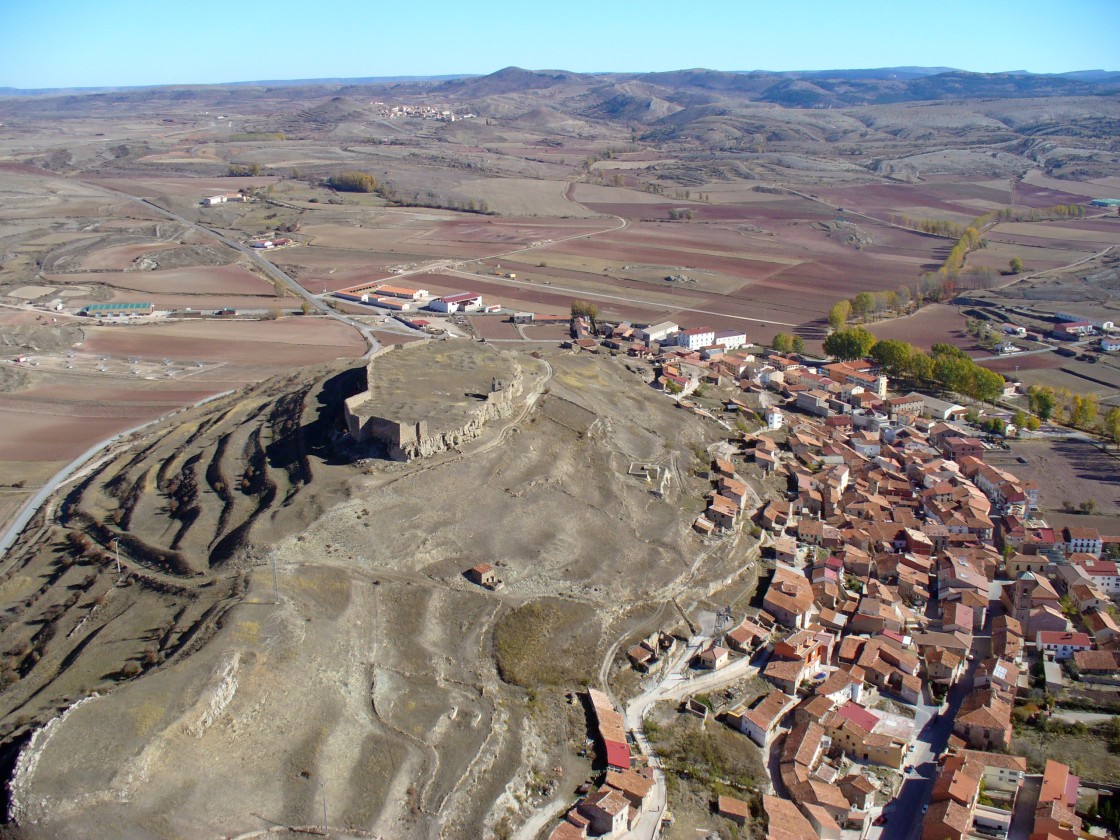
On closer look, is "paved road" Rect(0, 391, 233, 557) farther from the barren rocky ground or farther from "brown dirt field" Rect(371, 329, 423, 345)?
"brown dirt field" Rect(371, 329, 423, 345)

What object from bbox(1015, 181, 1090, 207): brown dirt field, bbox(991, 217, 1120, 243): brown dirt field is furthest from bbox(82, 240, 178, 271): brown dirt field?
bbox(1015, 181, 1090, 207): brown dirt field

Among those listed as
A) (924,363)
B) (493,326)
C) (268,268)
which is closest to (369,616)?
(924,363)

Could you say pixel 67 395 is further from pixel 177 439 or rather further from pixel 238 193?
pixel 238 193

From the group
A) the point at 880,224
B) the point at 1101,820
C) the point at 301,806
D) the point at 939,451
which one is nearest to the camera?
the point at 301,806

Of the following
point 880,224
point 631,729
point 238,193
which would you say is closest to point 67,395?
point 631,729

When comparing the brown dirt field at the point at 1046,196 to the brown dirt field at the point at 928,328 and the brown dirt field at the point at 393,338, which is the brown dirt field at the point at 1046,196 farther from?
the brown dirt field at the point at 393,338

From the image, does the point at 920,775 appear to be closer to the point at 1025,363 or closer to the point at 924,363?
the point at 924,363
